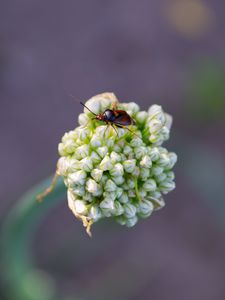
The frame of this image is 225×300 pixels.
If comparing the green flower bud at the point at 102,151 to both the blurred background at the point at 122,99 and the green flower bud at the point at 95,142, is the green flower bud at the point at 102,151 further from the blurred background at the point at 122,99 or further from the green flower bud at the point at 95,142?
the blurred background at the point at 122,99

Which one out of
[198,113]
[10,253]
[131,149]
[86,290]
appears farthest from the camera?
[198,113]

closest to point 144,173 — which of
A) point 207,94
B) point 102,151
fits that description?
point 102,151

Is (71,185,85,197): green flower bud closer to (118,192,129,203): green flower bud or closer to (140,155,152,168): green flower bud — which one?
(118,192,129,203): green flower bud

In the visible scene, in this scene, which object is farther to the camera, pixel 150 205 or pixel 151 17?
pixel 151 17

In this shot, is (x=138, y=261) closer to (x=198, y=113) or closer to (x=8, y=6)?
(x=198, y=113)

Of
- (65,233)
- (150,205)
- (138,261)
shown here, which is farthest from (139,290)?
(150,205)

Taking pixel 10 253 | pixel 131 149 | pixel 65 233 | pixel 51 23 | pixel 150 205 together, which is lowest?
pixel 150 205

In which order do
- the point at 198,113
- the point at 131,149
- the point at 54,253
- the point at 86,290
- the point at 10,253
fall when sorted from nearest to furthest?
the point at 131,149, the point at 10,253, the point at 54,253, the point at 86,290, the point at 198,113

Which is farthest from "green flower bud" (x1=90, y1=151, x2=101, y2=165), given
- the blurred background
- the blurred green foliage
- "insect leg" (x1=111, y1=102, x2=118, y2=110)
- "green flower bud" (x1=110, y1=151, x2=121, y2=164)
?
the blurred green foliage

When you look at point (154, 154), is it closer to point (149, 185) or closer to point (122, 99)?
point (149, 185)

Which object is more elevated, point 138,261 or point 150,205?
point 138,261
